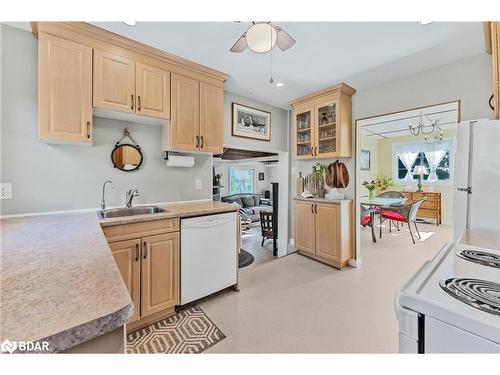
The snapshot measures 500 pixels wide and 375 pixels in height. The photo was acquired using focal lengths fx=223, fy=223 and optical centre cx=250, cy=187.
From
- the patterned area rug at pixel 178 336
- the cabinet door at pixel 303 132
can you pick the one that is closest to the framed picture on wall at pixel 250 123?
the cabinet door at pixel 303 132

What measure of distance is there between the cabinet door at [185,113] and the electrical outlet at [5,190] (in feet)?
4.22

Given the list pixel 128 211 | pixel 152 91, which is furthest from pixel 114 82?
pixel 128 211

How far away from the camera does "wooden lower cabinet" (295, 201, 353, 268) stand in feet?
10.0

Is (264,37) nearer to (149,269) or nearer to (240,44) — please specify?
(240,44)

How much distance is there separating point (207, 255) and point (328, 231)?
1812 millimetres

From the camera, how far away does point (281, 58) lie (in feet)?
7.32

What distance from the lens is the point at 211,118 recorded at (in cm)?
254

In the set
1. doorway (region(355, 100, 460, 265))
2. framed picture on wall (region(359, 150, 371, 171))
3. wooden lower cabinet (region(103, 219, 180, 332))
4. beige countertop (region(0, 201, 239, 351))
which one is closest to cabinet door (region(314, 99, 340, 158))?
doorway (region(355, 100, 460, 265))

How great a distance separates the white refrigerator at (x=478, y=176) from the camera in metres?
1.56

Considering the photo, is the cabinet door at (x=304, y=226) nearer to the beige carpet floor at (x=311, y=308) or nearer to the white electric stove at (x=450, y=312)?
the beige carpet floor at (x=311, y=308)

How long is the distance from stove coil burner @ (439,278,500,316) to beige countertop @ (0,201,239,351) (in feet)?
2.97
